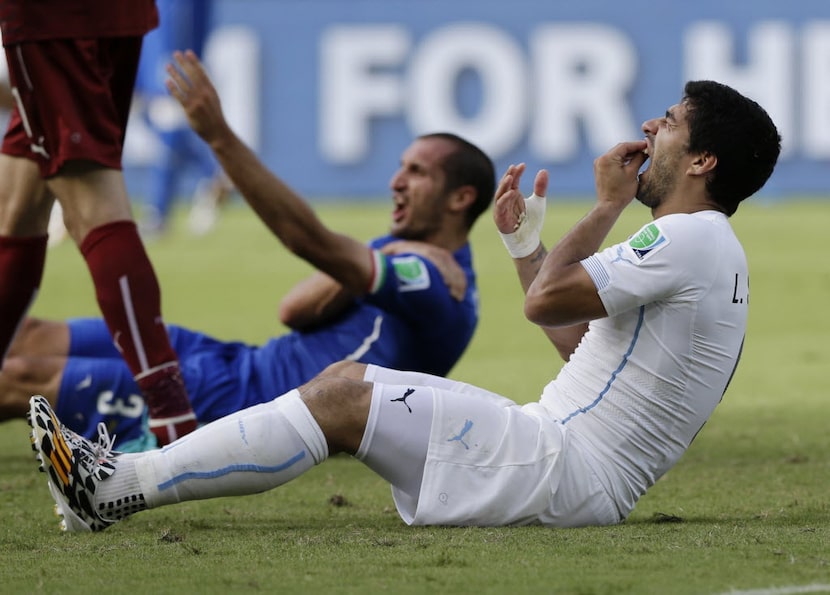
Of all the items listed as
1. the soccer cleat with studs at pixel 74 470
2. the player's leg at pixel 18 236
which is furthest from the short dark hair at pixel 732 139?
the player's leg at pixel 18 236

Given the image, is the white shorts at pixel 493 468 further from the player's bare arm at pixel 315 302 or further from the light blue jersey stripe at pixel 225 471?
the player's bare arm at pixel 315 302

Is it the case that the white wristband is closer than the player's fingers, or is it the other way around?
the white wristband

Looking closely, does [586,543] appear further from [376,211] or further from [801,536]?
[376,211]

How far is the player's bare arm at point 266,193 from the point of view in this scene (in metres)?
4.35

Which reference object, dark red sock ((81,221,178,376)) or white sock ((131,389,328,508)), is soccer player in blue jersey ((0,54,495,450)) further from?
white sock ((131,389,328,508))

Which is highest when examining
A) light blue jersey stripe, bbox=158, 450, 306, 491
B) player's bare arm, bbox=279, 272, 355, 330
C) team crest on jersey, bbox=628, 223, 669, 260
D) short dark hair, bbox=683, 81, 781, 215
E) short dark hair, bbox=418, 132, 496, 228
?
short dark hair, bbox=683, 81, 781, 215

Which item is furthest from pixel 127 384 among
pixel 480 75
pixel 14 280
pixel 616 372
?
pixel 480 75

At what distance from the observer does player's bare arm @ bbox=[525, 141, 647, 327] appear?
325 cm

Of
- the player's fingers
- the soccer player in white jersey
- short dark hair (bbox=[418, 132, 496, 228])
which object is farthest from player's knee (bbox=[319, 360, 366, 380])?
short dark hair (bbox=[418, 132, 496, 228])

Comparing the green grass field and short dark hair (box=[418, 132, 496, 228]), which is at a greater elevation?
short dark hair (box=[418, 132, 496, 228])

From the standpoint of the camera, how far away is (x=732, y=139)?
343 cm

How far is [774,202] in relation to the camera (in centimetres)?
1872

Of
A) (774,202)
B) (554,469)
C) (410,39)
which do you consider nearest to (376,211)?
(410,39)

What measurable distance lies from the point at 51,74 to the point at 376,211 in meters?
13.0
